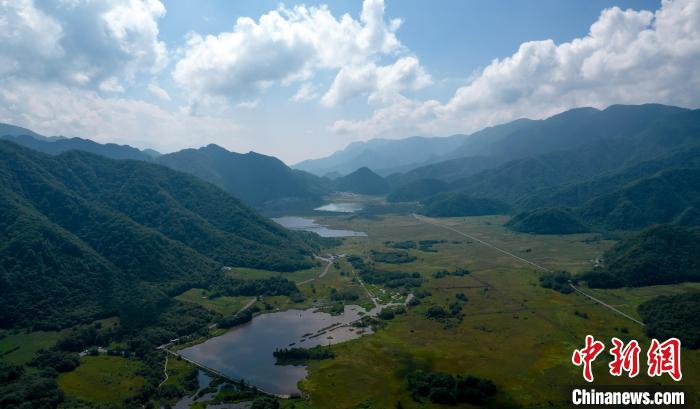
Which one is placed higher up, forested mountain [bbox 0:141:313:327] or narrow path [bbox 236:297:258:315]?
forested mountain [bbox 0:141:313:327]

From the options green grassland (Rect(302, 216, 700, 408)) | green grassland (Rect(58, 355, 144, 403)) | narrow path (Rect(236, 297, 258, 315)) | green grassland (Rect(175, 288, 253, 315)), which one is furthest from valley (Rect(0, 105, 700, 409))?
narrow path (Rect(236, 297, 258, 315))

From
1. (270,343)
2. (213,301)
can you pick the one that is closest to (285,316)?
(270,343)

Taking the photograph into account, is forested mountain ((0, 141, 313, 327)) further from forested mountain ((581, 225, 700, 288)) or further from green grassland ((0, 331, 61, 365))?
forested mountain ((581, 225, 700, 288))

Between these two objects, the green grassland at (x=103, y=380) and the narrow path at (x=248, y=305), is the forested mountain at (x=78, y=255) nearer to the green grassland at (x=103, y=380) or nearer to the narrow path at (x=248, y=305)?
the narrow path at (x=248, y=305)

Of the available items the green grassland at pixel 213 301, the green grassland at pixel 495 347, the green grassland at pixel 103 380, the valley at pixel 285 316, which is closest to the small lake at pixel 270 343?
the valley at pixel 285 316

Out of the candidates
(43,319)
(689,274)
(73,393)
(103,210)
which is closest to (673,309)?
Answer: (689,274)

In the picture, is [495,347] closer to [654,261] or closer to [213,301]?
[213,301]
